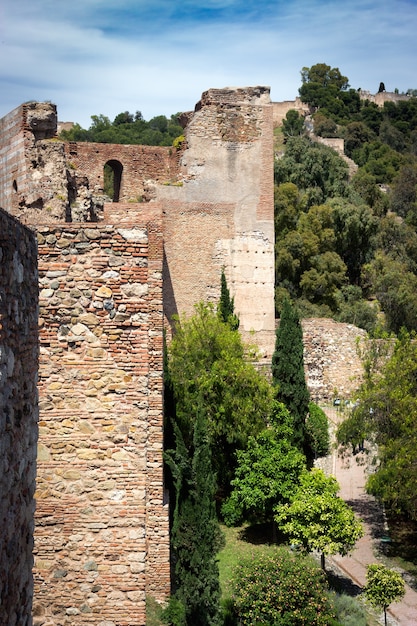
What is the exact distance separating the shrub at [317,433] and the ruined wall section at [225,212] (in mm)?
2546

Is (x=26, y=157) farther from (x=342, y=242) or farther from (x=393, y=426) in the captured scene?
(x=342, y=242)

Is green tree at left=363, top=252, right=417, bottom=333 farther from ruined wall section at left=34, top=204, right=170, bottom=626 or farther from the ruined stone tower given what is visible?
ruined wall section at left=34, top=204, right=170, bottom=626

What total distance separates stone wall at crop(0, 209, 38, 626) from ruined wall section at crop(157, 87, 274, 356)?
19.2 metres

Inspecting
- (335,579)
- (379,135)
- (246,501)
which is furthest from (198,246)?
(379,135)

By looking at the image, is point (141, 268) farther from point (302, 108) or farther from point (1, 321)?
point (302, 108)

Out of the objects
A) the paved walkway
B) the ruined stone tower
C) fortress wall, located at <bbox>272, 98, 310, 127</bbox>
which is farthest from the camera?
fortress wall, located at <bbox>272, 98, 310, 127</bbox>

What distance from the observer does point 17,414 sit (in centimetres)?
409

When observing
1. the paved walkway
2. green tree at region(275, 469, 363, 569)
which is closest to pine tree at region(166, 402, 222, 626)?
green tree at region(275, 469, 363, 569)

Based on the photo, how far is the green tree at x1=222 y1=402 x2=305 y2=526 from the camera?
18472 mm

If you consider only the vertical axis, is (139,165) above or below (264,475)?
above

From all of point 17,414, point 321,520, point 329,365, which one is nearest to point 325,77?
point 329,365

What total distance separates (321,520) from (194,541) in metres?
4.30

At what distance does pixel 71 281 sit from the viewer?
6.56 m

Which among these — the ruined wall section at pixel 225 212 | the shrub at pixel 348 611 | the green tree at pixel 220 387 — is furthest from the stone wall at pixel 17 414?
the ruined wall section at pixel 225 212
